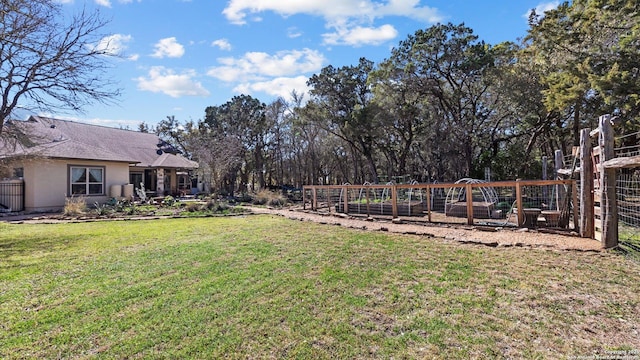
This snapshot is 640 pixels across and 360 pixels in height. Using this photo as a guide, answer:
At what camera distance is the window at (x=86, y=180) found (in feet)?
49.8

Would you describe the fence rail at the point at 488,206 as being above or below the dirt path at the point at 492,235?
above

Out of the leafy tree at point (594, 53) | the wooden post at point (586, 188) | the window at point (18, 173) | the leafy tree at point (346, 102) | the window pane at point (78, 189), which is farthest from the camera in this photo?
the leafy tree at point (346, 102)

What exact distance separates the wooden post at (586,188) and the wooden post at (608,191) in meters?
0.69

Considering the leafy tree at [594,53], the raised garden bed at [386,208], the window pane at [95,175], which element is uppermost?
the leafy tree at [594,53]

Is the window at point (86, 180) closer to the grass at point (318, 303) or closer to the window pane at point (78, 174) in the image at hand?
the window pane at point (78, 174)

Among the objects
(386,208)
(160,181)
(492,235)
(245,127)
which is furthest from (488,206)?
(245,127)

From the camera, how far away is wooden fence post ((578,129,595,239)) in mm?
6375

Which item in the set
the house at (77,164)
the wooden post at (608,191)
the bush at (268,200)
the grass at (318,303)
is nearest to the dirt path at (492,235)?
the wooden post at (608,191)

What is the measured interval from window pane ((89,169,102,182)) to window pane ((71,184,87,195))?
507mm

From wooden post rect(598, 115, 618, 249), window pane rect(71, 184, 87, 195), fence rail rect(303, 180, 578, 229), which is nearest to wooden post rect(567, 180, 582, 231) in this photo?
fence rail rect(303, 180, 578, 229)

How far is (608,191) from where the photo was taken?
560 cm

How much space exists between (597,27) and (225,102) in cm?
2678

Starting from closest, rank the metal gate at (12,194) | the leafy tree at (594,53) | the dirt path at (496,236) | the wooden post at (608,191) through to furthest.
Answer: the wooden post at (608,191) < the dirt path at (496,236) < the leafy tree at (594,53) < the metal gate at (12,194)

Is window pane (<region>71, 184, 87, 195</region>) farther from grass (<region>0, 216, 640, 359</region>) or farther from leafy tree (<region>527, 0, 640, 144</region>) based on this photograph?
leafy tree (<region>527, 0, 640, 144</region>)
